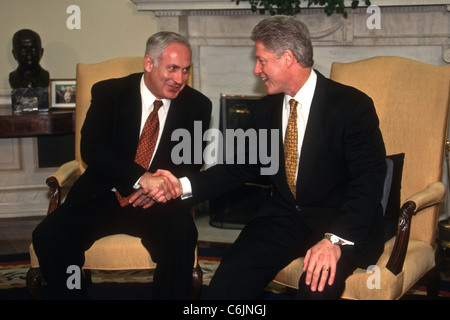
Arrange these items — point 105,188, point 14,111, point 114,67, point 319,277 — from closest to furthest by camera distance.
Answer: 1. point 319,277
2. point 105,188
3. point 114,67
4. point 14,111

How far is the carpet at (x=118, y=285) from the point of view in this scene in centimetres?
290

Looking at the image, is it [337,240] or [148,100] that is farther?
[148,100]

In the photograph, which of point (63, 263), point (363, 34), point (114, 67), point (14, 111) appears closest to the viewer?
point (63, 263)

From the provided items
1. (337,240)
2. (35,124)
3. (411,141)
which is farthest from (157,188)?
(35,124)

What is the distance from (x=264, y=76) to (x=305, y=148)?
326 millimetres

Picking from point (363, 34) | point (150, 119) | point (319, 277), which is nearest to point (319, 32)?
point (363, 34)

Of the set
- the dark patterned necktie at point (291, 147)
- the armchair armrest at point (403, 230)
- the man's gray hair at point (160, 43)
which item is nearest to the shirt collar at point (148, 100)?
the man's gray hair at point (160, 43)

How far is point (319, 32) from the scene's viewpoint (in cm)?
410

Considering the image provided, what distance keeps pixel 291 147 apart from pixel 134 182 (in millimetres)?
681

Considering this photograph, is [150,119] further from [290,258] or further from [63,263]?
[290,258]

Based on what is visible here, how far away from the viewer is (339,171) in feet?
7.04

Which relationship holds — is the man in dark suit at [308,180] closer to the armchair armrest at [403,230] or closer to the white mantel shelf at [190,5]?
the armchair armrest at [403,230]

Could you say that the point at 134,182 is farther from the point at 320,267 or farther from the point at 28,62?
the point at 28,62

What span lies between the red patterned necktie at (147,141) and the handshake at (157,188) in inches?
5.1
